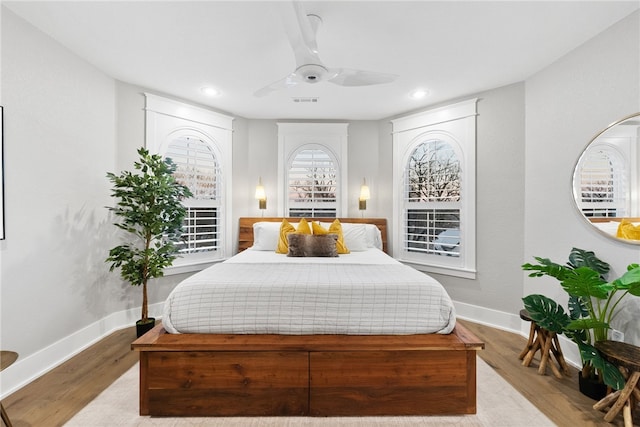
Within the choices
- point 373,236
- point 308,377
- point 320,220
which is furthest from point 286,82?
point 373,236

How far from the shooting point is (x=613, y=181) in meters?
2.16

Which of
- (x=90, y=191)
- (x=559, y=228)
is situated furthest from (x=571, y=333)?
(x=90, y=191)

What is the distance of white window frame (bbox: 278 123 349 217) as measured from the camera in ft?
14.3

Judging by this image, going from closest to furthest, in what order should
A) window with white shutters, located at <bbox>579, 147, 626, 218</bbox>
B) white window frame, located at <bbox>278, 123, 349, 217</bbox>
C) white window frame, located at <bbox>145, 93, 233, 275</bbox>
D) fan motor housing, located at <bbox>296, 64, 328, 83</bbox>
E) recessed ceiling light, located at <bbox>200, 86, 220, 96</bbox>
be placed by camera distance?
fan motor housing, located at <bbox>296, 64, 328, 83</bbox> < window with white shutters, located at <bbox>579, 147, 626, 218</bbox> < recessed ceiling light, located at <bbox>200, 86, 220, 96</bbox> < white window frame, located at <bbox>145, 93, 233, 275</bbox> < white window frame, located at <bbox>278, 123, 349, 217</bbox>

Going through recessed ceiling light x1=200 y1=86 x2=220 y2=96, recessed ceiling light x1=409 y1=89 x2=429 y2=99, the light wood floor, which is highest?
recessed ceiling light x1=200 y1=86 x2=220 y2=96

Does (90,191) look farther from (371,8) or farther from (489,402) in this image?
(489,402)

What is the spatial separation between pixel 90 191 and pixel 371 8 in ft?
9.60

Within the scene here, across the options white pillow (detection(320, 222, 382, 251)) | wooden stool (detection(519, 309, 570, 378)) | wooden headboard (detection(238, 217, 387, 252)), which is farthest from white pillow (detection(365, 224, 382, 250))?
Result: wooden stool (detection(519, 309, 570, 378))

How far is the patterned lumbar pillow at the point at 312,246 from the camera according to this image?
3.11 m

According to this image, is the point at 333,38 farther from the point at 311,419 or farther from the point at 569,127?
the point at 311,419

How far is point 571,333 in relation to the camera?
2109 mm

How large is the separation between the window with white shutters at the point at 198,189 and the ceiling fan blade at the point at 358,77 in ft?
7.58

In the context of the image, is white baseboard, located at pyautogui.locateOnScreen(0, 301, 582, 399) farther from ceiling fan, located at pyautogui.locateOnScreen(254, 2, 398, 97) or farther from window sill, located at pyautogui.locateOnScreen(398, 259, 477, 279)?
ceiling fan, located at pyautogui.locateOnScreen(254, 2, 398, 97)

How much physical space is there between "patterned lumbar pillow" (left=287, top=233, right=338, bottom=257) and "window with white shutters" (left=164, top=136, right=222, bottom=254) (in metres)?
1.42
